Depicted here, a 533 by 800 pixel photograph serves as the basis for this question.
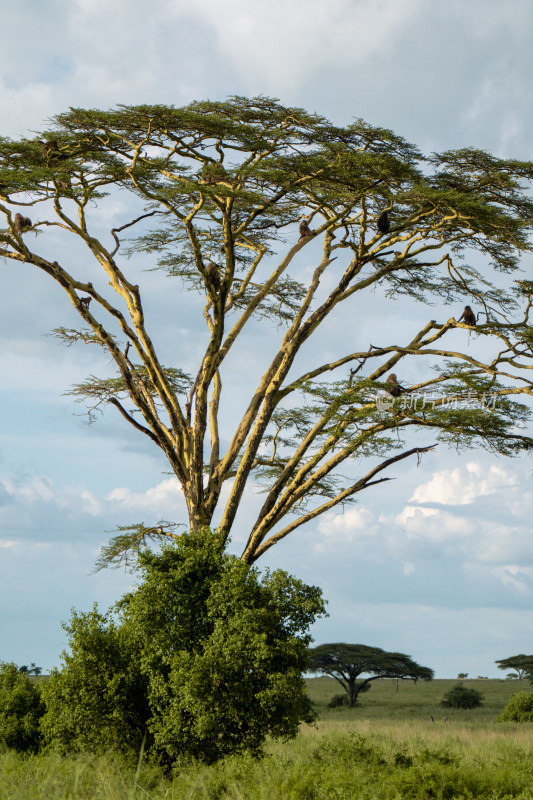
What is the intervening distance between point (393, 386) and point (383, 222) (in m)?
2.67

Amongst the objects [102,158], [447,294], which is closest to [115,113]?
[102,158]

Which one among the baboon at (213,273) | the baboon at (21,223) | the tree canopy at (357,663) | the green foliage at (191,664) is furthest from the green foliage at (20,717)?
the tree canopy at (357,663)

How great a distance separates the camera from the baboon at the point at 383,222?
1341 cm

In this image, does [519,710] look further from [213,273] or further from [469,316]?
[213,273]

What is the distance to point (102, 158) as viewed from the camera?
13.6m

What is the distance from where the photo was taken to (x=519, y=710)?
22016mm

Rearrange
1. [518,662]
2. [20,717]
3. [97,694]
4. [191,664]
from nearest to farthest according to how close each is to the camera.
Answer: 1. [191,664]
2. [97,694]
3. [20,717]
4. [518,662]

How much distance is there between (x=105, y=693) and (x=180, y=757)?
1.41 meters

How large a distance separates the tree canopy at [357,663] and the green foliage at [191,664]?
19853mm

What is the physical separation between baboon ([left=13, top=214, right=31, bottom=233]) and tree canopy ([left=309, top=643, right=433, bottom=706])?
19.9 metres

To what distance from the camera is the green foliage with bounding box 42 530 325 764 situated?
8445 millimetres

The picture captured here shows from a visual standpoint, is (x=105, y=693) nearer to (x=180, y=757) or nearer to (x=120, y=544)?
(x=180, y=757)

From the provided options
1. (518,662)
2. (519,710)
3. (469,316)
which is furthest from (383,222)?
(518,662)

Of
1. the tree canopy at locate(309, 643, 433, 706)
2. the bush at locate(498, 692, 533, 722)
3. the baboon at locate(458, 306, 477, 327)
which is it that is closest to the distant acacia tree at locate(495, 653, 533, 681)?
the tree canopy at locate(309, 643, 433, 706)
